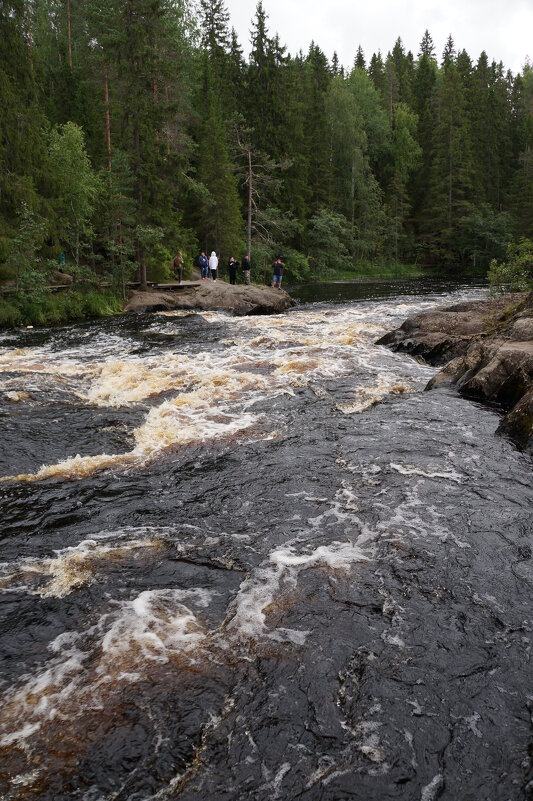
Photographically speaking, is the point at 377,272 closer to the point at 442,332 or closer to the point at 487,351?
the point at 442,332

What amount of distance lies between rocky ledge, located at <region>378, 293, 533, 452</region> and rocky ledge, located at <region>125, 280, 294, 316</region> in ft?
34.8

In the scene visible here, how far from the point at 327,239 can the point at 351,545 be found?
4561 centimetres

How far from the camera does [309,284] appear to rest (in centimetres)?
4425

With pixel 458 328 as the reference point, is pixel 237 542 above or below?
below

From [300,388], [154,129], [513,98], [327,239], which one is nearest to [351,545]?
[300,388]

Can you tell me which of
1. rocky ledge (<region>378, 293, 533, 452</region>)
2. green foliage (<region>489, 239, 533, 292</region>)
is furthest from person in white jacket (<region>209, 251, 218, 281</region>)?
green foliage (<region>489, 239, 533, 292</region>)

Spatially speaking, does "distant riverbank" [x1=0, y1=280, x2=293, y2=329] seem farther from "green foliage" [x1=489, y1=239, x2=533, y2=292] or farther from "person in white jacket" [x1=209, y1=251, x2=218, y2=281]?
"green foliage" [x1=489, y1=239, x2=533, y2=292]

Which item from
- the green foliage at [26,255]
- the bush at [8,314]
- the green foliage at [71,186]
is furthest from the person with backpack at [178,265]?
the bush at [8,314]

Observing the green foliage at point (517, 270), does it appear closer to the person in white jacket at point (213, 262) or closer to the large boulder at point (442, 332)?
the large boulder at point (442, 332)

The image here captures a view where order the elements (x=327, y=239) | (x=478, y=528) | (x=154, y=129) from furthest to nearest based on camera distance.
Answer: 1. (x=327, y=239)
2. (x=154, y=129)
3. (x=478, y=528)

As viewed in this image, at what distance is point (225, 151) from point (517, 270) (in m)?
24.1

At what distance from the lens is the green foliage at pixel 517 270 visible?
1745 cm

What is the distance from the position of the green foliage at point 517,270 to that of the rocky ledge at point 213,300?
11122 millimetres

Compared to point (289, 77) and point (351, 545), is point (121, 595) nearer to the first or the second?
point (351, 545)
